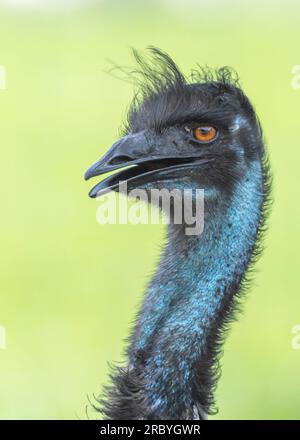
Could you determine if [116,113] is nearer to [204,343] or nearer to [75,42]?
[75,42]

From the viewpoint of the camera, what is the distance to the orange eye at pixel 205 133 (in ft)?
6.91

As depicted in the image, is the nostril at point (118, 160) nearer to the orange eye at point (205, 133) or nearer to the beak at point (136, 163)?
the beak at point (136, 163)

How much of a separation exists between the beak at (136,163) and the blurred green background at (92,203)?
971 mm

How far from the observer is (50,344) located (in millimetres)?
3699

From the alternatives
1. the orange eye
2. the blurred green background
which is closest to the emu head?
the orange eye

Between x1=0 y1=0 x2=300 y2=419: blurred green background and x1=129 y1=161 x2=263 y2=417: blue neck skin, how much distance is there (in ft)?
3.14

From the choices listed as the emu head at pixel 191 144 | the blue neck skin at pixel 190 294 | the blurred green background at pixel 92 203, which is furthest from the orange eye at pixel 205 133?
the blurred green background at pixel 92 203

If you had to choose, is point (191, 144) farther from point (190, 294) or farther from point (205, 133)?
point (190, 294)

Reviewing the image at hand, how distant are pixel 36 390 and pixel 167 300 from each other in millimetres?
1599

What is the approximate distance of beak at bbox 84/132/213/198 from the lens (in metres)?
2.02

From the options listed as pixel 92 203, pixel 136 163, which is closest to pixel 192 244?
pixel 136 163

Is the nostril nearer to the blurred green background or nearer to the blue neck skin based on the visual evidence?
→ the blue neck skin
